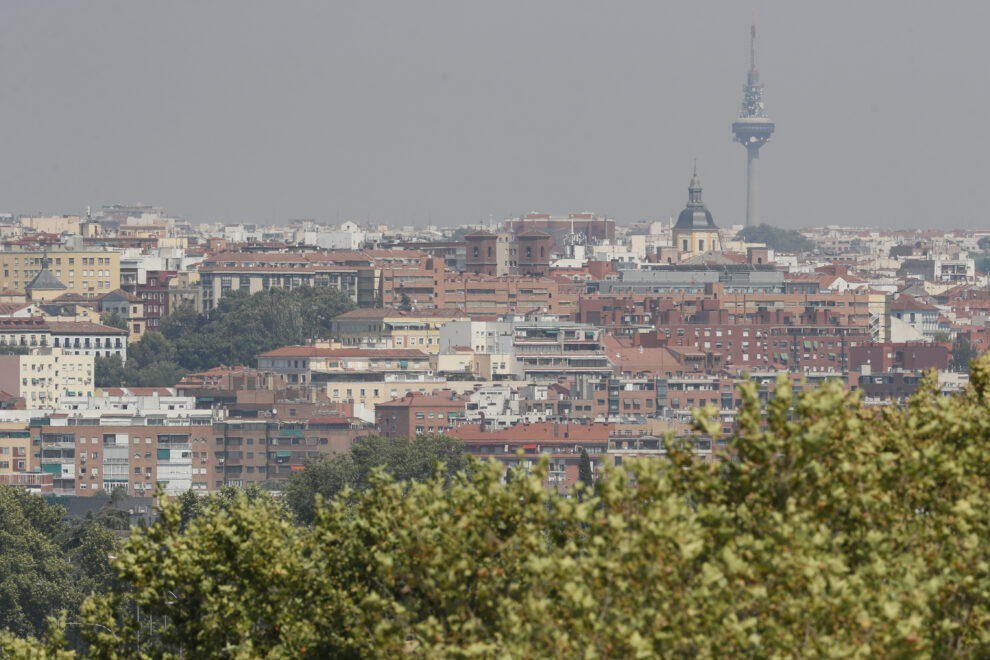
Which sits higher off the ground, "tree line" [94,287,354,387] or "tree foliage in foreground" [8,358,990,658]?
"tree foliage in foreground" [8,358,990,658]

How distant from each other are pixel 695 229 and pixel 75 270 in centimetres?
4763

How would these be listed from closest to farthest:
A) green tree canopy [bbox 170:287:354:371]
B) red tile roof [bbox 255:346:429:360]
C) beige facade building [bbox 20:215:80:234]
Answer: red tile roof [bbox 255:346:429:360] → green tree canopy [bbox 170:287:354:371] → beige facade building [bbox 20:215:80:234]

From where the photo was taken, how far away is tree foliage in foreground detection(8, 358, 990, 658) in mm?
14531

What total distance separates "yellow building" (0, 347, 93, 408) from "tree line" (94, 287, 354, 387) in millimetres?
4186

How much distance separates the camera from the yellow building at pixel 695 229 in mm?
169875

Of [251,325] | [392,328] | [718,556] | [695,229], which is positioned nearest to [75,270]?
[251,325]

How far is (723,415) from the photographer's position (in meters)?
92.1

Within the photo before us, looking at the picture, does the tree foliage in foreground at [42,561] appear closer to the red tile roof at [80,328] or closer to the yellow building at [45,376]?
the yellow building at [45,376]

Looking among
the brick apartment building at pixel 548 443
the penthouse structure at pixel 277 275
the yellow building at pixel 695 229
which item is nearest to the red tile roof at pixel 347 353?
the brick apartment building at pixel 548 443

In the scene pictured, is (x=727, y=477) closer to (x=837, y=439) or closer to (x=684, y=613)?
(x=837, y=439)

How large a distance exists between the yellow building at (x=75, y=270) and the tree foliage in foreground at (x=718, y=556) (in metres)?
118

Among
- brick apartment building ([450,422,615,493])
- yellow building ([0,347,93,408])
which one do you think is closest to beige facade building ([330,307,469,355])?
yellow building ([0,347,93,408])

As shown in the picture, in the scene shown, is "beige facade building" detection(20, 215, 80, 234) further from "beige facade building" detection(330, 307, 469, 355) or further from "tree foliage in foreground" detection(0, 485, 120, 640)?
"tree foliage in foreground" detection(0, 485, 120, 640)

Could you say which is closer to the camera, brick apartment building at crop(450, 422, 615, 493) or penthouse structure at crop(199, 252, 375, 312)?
brick apartment building at crop(450, 422, 615, 493)
